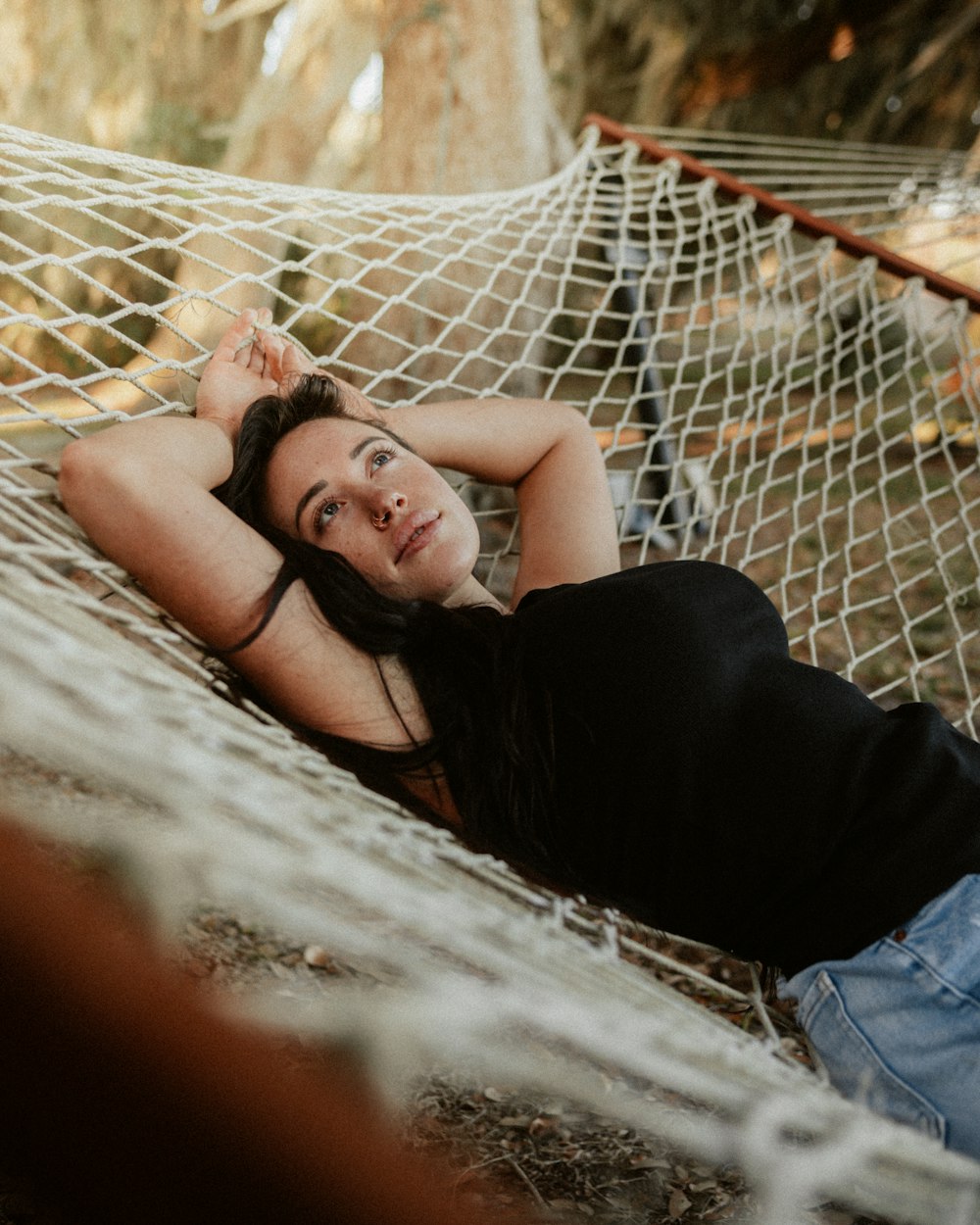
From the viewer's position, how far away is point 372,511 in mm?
1174

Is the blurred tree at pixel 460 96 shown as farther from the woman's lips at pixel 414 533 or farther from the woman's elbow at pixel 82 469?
the woman's elbow at pixel 82 469

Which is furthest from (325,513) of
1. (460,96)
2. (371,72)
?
(371,72)

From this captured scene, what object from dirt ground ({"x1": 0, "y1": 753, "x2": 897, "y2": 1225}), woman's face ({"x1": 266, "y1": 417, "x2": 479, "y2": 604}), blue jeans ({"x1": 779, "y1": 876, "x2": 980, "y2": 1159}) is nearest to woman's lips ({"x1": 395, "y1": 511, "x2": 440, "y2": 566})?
woman's face ({"x1": 266, "y1": 417, "x2": 479, "y2": 604})

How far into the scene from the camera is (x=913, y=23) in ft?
15.0

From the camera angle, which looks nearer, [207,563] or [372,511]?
[207,563]

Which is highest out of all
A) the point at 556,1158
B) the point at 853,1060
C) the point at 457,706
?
the point at 457,706

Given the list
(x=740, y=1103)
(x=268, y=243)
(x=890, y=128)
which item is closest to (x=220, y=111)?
(x=268, y=243)

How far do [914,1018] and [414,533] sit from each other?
0.70 metres

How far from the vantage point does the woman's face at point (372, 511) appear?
1.17 metres

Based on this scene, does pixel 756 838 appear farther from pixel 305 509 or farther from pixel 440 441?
pixel 440 441

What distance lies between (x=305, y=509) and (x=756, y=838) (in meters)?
0.60

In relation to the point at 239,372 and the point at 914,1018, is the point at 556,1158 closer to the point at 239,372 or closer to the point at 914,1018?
the point at 914,1018

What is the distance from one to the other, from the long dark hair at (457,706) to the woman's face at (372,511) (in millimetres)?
29

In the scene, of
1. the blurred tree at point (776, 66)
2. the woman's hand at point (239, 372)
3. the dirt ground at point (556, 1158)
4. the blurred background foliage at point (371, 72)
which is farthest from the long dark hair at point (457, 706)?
the blurred tree at point (776, 66)
